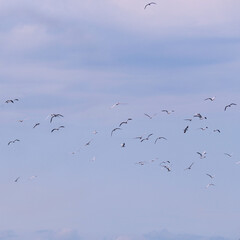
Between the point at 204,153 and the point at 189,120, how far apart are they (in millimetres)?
21021

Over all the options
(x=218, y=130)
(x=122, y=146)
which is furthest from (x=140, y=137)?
(x=218, y=130)

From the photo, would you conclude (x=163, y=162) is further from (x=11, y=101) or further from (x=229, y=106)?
(x=11, y=101)

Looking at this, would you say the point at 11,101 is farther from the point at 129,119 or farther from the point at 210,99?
the point at 210,99

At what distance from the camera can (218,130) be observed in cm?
19662

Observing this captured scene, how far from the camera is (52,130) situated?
7717 inches

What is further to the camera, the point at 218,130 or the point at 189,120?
the point at 218,130

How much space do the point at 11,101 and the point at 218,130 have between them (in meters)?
41.5

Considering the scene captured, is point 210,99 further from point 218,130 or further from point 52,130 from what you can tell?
point 52,130

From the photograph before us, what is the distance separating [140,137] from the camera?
188500 millimetres

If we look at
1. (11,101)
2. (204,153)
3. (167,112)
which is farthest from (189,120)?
(11,101)

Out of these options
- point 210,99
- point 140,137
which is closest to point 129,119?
point 140,137

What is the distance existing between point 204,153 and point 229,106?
10.7 metres

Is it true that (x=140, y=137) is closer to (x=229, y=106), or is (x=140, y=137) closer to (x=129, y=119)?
(x=129, y=119)

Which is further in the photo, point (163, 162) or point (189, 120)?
point (163, 162)
